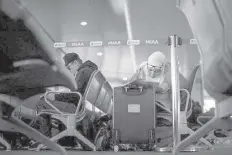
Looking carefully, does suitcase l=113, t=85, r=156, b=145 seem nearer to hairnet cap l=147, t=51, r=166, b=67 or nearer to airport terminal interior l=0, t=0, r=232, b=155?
airport terminal interior l=0, t=0, r=232, b=155

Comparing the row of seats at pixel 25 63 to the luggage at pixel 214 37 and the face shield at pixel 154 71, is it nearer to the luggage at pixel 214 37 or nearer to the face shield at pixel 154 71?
the luggage at pixel 214 37

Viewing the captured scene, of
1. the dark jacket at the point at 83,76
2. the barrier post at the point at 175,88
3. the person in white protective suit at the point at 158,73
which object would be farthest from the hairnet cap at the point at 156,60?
the barrier post at the point at 175,88

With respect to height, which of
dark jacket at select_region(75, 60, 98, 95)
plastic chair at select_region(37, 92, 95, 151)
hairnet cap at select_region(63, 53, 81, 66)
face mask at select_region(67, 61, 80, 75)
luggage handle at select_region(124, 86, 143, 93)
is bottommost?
plastic chair at select_region(37, 92, 95, 151)

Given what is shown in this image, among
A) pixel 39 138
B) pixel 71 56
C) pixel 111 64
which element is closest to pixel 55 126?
pixel 71 56

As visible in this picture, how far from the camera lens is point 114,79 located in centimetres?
571

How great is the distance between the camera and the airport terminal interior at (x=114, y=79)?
84cm

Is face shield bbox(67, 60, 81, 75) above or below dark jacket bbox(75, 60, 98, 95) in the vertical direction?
above

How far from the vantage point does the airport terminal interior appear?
0.84 m

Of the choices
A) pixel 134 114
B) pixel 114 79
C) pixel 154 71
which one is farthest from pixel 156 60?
pixel 114 79

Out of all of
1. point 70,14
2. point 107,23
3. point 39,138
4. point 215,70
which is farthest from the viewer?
point 107,23

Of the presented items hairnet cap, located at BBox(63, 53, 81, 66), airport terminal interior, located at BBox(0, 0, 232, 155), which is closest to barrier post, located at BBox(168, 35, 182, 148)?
airport terminal interior, located at BBox(0, 0, 232, 155)

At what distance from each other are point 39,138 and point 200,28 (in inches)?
35.3

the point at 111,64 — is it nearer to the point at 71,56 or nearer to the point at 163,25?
the point at 163,25

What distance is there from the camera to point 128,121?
2.93 metres
